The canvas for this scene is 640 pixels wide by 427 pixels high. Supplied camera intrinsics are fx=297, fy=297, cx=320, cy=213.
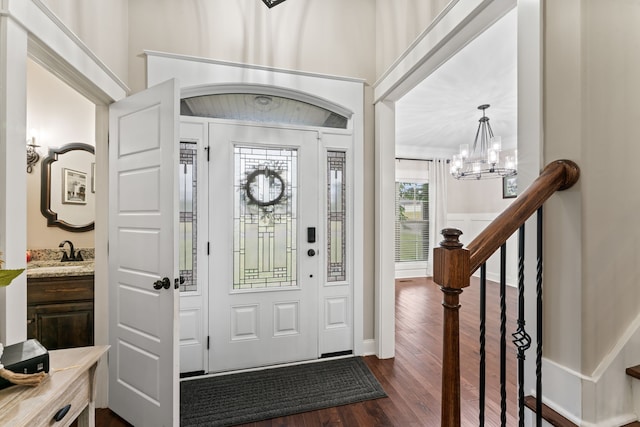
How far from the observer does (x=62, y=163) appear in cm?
305

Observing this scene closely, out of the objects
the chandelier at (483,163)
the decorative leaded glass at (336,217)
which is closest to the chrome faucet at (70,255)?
the decorative leaded glass at (336,217)

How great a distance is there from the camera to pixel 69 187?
3.08 meters

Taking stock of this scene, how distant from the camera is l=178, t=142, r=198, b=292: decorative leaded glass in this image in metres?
2.51

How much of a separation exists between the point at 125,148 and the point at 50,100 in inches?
74.2

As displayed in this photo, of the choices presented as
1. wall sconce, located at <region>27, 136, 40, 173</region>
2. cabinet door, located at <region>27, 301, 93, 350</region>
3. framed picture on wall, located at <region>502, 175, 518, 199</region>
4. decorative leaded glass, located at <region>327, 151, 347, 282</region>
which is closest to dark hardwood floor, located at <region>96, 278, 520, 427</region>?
cabinet door, located at <region>27, 301, 93, 350</region>

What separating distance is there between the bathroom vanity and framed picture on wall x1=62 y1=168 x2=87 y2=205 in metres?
0.86

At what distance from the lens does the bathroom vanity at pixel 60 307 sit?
2.42 meters

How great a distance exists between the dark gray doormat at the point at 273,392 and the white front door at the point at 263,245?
6.9 inches

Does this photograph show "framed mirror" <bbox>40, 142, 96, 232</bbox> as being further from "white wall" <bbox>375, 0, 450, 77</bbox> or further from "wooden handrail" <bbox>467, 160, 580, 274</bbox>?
"wooden handrail" <bbox>467, 160, 580, 274</bbox>

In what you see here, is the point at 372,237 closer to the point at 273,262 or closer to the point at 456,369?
the point at 273,262

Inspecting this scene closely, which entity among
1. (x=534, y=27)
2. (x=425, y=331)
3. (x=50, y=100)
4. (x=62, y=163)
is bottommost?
(x=425, y=331)

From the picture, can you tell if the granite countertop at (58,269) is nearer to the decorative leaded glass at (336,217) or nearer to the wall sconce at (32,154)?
the wall sconce at (32,154)

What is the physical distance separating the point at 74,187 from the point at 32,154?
0.44m

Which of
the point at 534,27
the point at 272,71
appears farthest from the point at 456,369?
the point at 272,71
